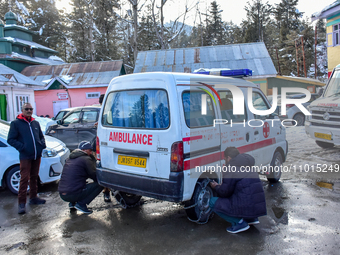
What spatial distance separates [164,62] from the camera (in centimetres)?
2303

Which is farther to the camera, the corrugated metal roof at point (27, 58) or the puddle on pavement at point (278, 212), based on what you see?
the corrugated metal roof at point (27, 58)

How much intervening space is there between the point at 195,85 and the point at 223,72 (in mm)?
1373

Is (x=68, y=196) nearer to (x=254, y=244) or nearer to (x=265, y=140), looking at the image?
(x=254, y=244)

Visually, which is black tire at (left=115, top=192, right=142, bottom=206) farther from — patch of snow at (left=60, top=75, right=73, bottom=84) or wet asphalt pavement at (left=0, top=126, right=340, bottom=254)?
patch of snow at (left=60, top=75, right=73, bottom=84)

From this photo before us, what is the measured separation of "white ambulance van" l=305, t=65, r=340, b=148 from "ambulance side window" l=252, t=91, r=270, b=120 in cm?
310

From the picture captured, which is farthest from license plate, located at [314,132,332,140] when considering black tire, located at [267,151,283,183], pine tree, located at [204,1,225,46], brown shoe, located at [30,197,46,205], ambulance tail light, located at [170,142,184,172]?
pine tree, located at [204,1,225,46]

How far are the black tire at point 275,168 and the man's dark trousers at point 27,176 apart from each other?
4.61 m

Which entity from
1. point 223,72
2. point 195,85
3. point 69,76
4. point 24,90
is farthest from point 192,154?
point 69,76

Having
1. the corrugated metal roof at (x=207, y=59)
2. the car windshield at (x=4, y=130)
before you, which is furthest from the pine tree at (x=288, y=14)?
the car windshield at (x=4, y=130)

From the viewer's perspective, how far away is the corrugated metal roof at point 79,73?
22.8 metres

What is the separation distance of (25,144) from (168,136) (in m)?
2.80

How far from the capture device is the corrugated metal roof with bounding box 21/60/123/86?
22.8 meters

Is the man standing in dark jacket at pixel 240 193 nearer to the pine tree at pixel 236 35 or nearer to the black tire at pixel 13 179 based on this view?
the black tire at pixel 13 179

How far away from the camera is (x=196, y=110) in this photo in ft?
13.0
